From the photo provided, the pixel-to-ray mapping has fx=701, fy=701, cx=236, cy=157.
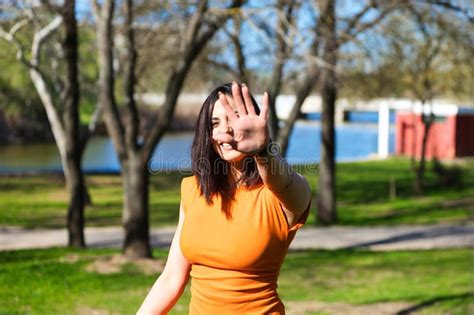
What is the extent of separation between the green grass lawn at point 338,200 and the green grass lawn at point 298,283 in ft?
13.5

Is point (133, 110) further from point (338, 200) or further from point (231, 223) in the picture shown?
point (338, 200)

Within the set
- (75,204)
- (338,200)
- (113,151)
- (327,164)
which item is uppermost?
(327,164)

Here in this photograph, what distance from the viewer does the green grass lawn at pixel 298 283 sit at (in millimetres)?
7535

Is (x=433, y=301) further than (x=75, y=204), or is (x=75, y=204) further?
(x=75, y=204)

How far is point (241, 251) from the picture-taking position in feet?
8.08

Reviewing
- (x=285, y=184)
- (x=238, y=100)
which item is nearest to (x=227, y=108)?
(x=238, y=100)

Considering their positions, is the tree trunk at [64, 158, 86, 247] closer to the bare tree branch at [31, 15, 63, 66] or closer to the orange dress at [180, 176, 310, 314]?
the bare tree branch at [31, 15, 63, 66]

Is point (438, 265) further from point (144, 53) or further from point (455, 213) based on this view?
point (455, 213)

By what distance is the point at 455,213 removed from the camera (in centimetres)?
2095

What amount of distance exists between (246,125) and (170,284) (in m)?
0.89

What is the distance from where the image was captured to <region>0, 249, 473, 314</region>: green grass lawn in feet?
24.7

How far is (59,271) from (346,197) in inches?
670

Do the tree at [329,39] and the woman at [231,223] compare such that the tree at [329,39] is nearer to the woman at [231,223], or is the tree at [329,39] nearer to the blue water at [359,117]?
the woman at [231,223]

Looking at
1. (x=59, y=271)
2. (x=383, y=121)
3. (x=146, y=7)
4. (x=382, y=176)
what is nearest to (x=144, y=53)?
(x=146, y=7)
